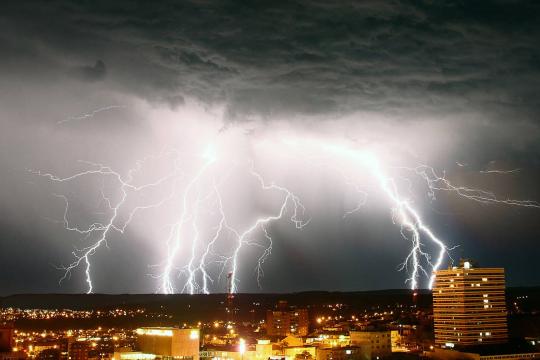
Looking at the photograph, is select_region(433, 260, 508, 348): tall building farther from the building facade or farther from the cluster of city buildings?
the building facade

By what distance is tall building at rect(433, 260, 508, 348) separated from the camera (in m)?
45.1

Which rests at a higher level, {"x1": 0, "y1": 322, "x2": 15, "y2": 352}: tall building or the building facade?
{"x1": 0, "y1": 322, "x2": 15, "y2": 352}: tall building

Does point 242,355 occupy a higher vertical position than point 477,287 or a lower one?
lower

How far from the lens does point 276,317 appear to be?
205ft

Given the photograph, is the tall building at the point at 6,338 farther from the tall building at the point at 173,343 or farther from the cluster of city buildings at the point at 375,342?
the tall building at the point at 173,343

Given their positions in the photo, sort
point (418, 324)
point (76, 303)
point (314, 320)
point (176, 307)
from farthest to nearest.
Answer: point (76, 303)
point (176, 307)
point (314, 320)
point (418, 324)

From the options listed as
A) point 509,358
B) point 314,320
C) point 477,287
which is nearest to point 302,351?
point 509,358

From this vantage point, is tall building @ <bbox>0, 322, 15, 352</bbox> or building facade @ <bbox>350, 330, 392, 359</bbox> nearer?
tall building @ <bbox>0, 322, 15, 352</bbox>

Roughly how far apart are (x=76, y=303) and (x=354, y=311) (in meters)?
74.7

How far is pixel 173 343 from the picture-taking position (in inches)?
1215

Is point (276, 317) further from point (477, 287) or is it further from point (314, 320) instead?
point (477, 287)

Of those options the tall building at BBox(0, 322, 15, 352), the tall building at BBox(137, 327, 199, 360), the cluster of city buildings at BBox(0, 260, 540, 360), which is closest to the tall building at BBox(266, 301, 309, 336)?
the cluster of city buildings at BBox(0, 260, 540, 360)

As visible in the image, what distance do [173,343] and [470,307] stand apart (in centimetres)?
2409

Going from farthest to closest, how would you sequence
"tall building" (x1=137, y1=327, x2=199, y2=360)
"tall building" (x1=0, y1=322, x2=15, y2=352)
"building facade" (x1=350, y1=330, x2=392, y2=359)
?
"building facade" (x1=350, y1=330, x2=392, y2=359) < "tall building" (x1=0, y1=322, x2=15, y2=352) < "tall building" (x1=137, y1=327, x2=199, y2=360)
